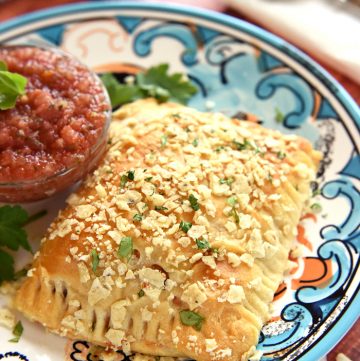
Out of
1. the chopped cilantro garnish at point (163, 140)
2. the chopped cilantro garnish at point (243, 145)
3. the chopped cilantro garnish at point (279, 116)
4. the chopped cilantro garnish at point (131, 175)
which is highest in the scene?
the chopped cilantro garnish at point (279, 116)

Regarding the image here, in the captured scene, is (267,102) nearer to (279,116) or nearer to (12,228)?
(279,116)

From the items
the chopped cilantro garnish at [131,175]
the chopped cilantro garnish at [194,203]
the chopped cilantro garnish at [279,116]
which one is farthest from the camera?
the chopped cilantro garnish at [279,116]

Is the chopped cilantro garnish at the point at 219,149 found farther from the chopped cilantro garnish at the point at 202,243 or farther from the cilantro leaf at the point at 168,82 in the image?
the cilantro leaf at the point at 168,82

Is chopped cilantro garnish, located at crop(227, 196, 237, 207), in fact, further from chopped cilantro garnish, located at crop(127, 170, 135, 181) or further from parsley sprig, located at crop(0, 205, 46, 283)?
parsley sprig, located at crop(0, 205, 46, 283)

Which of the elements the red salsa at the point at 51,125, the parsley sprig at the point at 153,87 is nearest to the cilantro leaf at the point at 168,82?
the parsley sprig at the point at 153,87

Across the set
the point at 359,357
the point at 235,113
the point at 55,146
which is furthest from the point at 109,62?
the point at 359,357

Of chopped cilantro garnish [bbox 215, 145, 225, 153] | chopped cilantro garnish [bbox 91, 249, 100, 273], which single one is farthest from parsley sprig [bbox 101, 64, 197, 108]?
chopped cilantro garnish [bbox 91, 249, 100, 273]
